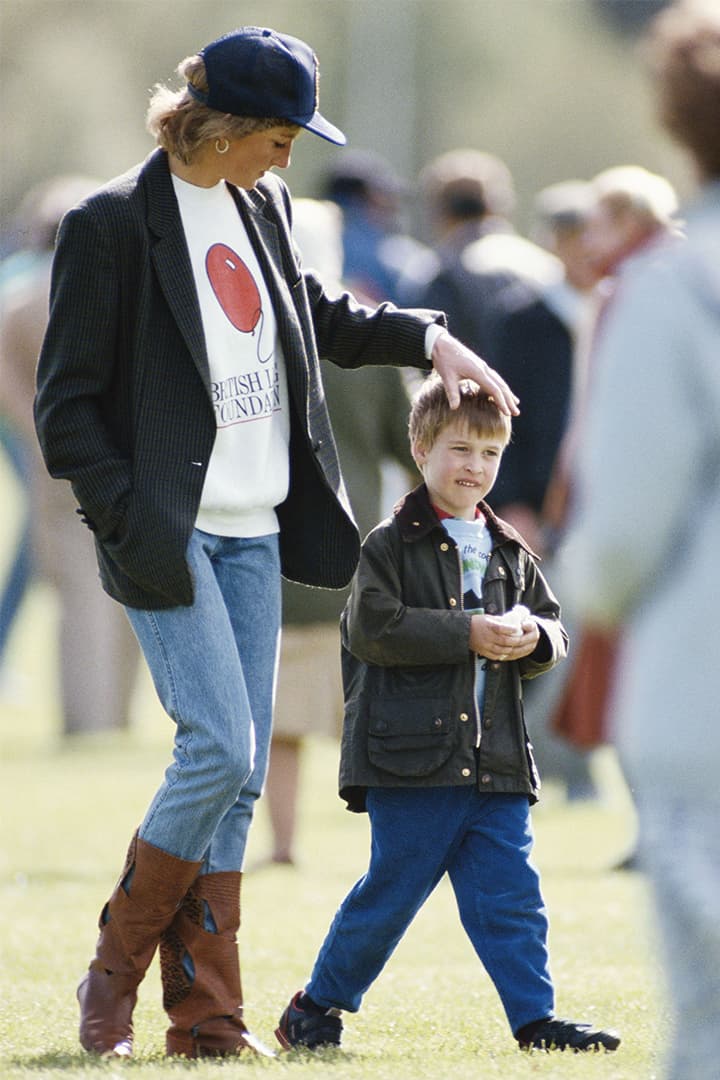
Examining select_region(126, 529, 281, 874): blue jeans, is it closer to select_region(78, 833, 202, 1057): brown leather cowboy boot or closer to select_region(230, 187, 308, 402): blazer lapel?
select_region(78, 833, 202, 1057): brown leather cowboy boot

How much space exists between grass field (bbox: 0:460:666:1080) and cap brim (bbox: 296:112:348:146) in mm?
1954

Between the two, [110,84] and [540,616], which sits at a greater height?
[110,84]

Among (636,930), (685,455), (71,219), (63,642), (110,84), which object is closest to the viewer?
→ (685,455)

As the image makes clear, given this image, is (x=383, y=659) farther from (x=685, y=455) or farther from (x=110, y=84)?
(x=110, y=84)

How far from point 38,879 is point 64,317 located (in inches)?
151

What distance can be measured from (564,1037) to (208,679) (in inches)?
43.8

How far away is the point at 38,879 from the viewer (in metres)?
7.95

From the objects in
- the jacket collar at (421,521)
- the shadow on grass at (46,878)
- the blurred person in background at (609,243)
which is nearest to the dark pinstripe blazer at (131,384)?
the jacket collar at (421,521)

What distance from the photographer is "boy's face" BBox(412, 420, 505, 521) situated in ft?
16.1

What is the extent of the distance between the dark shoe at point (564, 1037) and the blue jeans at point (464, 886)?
0.03 metres

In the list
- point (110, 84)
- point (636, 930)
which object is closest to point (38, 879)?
point (636, 930)

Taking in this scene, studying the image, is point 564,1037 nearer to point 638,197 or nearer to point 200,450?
point 200,450

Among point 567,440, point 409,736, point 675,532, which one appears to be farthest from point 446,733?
point 567,440

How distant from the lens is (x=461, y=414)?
490 centimetres
